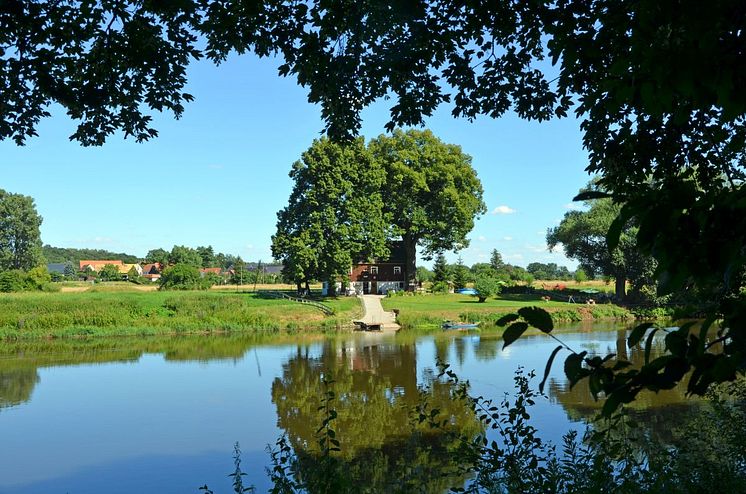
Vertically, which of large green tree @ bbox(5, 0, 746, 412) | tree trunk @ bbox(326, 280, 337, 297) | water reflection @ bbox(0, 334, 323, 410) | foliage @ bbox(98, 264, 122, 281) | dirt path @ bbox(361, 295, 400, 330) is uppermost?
large green tree @ bbox(5, 0, 746, 412)

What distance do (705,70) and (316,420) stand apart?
Result: 478 inches

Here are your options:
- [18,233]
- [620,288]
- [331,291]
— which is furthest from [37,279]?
[620,288]

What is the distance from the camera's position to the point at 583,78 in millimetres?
6199

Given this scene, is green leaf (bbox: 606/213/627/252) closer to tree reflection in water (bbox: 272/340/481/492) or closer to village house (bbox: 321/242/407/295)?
tree reflection in water (bbox: 272/340/481/492)

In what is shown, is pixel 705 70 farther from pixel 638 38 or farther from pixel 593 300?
pixel 593 300

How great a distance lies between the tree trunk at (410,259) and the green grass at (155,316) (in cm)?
1226

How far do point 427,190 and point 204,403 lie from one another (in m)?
33.2

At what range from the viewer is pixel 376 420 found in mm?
12148

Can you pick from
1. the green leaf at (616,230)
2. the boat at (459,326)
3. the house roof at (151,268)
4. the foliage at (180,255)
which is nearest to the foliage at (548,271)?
the foliage at (180,255)

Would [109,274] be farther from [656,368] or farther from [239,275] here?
[656,368]

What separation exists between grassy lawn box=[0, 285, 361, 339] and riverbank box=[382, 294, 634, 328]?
386 centimetres

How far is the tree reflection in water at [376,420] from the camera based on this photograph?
798 centimetres

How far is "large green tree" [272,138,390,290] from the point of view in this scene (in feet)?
130

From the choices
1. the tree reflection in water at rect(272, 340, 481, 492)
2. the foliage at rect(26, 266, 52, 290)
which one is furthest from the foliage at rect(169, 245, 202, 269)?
the tree reflection in water at rect(272, 340, 481, 492)
